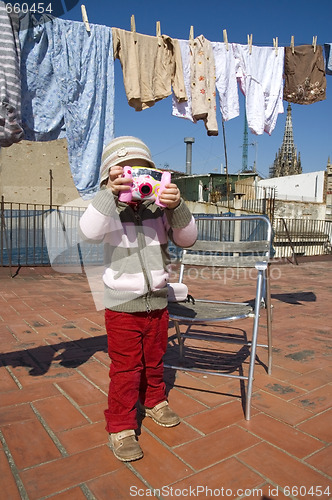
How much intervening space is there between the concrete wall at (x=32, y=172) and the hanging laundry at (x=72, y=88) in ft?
30.1

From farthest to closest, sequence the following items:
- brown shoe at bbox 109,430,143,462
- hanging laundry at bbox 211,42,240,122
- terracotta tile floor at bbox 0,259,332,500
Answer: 1. hanging laundry at bbox 211,42,240,122
2. brown shoe at bbox 109,430,143,462
3. terracotta tile floor at bbox 0,259,332,500

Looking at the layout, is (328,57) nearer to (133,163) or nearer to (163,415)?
(133,163)

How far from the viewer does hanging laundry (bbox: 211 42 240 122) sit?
425 centimetres

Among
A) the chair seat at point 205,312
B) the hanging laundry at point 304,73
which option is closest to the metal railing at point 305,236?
the hanging laundry at point 304,73

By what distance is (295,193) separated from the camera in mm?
23531

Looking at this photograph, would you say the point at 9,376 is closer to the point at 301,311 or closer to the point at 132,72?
the point at 132,72

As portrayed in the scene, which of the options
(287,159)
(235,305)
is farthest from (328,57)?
(287,159)

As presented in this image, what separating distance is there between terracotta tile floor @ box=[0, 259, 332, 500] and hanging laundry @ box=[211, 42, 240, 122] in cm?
266

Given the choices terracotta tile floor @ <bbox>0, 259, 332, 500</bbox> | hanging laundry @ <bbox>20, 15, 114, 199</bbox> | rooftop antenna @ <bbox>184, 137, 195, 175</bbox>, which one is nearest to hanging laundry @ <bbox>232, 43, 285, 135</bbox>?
hanging laundry @ <bbox>20, 15, 114, 199</bbox>

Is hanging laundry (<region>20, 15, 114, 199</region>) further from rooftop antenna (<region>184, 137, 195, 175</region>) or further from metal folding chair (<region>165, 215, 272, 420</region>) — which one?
rooftop antenna (<region>184, 137, 195, 175</region>)

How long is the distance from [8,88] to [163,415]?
2310mm

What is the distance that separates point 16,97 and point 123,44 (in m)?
1.67

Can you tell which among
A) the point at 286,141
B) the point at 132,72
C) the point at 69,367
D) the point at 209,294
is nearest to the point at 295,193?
the point at 209,294

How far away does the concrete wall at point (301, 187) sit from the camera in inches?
852
